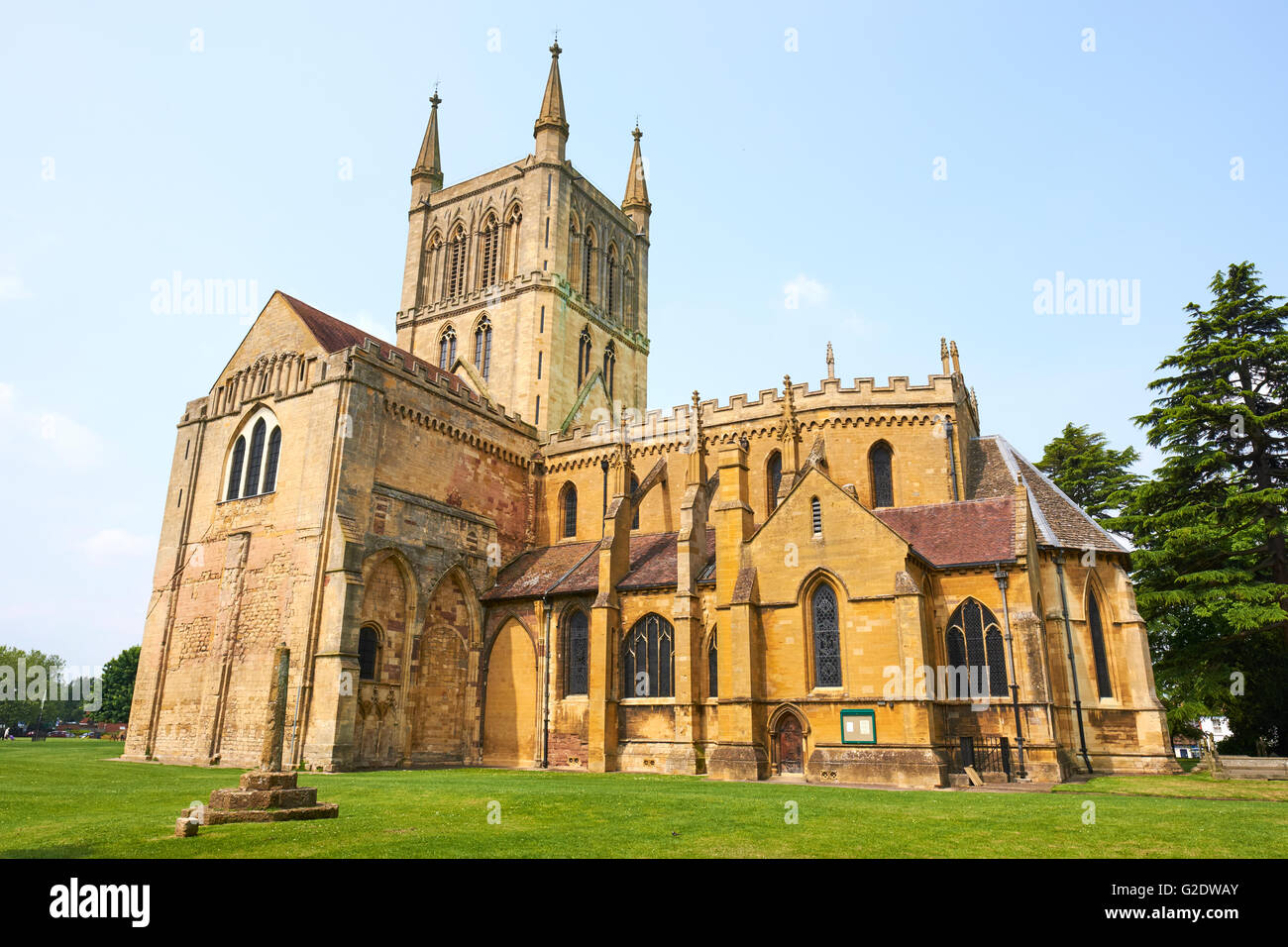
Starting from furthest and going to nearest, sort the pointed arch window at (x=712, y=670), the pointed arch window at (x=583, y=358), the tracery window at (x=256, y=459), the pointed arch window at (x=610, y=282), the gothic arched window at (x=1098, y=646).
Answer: the pointed arch window at (x=610, y=282)
the pointed arch window at (x=583, y=358)
the tracery window at (x=256, y=459)
the pointed arch window at (x=712, y=670)
the gothic arched window at (x=1098, y=646)

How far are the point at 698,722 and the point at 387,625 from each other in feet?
37.3

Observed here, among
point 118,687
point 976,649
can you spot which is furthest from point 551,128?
point 118,687

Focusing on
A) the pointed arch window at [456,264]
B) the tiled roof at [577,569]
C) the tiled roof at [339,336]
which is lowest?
the tiled roof at [577,569]

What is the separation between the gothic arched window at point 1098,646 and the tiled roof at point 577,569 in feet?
40.9

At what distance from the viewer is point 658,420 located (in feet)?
117

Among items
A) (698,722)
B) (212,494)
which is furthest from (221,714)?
(698,722)

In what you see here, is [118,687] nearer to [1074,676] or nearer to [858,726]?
[858,726]

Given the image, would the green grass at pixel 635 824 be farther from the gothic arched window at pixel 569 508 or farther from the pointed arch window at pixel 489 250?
the pointed arch window at pixel 489 250

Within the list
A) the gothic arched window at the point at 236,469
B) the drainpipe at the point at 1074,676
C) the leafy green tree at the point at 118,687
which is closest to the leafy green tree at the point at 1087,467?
the drainpipe at the point at 1074,676

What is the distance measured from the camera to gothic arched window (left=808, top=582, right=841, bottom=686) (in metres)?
23.0

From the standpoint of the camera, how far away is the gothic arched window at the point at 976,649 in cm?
2314

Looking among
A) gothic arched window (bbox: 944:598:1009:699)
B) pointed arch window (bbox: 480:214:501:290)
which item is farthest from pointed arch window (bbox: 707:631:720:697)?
pointed arch window (bbox: 480:214:501:290)
